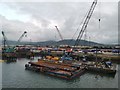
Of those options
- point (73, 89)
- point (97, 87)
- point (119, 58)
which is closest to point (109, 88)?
point (97, 87)

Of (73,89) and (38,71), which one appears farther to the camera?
(38,71)

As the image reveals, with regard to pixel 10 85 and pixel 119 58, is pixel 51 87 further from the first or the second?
pixel 119 58

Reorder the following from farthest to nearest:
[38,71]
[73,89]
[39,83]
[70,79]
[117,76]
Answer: [38,71], [117,76], [70,79], [39,83], [73,89]

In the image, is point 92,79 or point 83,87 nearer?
point 83,87

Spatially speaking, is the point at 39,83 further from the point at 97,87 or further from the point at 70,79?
the point at 97,87

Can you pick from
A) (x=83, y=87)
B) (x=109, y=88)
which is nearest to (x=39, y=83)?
(x=83, y=87)

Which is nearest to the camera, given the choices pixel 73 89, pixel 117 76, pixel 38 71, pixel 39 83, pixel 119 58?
pixel 73 89

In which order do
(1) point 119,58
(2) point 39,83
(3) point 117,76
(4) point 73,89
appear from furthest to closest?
(1) point 119,58
(3) point 117,76
(2) point 39,83
(4) point 73,89

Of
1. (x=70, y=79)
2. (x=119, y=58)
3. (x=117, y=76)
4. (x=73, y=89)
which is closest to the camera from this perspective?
(x=73, y=89)
